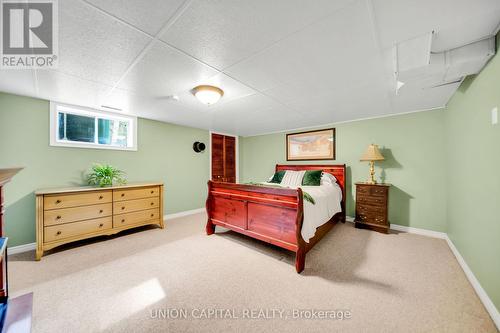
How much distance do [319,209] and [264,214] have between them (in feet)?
2.69

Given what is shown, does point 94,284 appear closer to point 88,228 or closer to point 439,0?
point 88,228

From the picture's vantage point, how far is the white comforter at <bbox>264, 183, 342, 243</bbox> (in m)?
2.20

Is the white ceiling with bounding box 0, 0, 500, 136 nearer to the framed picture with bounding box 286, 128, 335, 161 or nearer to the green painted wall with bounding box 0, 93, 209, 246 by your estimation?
the green painted wall with bounding box 0, 93, 209, 246

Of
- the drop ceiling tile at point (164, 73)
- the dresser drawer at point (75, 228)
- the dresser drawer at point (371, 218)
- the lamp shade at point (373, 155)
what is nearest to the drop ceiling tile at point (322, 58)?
the drop ceiling tile at point (164, 73)

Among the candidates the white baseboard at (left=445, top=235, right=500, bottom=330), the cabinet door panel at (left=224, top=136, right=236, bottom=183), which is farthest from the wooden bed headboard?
the cabinet door panel at (left=224, top=136, right=236, bottom=183)

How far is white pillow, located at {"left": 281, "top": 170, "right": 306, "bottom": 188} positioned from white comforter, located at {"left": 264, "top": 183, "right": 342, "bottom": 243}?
1.72ft

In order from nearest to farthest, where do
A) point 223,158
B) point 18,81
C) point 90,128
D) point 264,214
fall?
point 18,81 < point 264,214 < point 90,128 < point 223,158

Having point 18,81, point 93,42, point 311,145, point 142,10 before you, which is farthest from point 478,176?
point 18,81

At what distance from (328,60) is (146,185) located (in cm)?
335

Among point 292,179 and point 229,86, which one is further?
point 292,179

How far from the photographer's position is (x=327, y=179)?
3.78 m

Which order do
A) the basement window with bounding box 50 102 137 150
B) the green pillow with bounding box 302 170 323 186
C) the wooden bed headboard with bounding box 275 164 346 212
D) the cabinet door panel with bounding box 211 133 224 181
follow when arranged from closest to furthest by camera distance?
the basement window with bounding box 50 102 137 150, the green pillow with bounding box 302 170 323 186, the wooden bed headboard with bounding box 275 164 346 212, the cabinet door panel with bounding box 211 133 224 181

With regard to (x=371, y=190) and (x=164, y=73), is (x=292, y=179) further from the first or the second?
(x=164, y=73)

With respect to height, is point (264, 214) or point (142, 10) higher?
point (142, 10)
